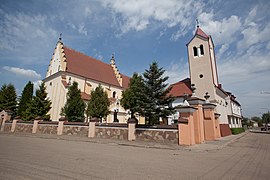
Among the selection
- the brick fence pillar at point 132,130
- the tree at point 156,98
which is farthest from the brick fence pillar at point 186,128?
the brick fence pillar at point 132,130

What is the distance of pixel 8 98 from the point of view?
3572cm

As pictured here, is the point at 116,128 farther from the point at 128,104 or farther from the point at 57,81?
the point at 57,81

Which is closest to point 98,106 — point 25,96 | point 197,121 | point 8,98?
point 197,121

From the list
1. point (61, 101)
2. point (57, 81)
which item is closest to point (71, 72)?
point (57, 81)

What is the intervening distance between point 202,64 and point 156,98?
18.6 m

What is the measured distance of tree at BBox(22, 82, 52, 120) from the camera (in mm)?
26109

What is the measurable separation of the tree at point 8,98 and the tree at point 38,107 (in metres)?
12.3

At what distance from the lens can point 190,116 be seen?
12.1m

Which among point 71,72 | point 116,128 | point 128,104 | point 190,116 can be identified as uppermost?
point 71,72

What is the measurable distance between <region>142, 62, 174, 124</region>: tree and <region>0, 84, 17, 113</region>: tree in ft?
112

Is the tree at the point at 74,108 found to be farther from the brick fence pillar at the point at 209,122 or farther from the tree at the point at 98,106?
the brick fence pillar at the point at 209,122

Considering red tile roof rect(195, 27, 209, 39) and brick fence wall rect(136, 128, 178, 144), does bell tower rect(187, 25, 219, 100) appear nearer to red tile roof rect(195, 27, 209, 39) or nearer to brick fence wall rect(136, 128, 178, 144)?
red tile roof rect(195, 27, 209, 39)

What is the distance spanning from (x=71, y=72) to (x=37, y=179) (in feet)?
95.7

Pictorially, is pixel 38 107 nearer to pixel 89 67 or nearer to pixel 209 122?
pixel 89 67
